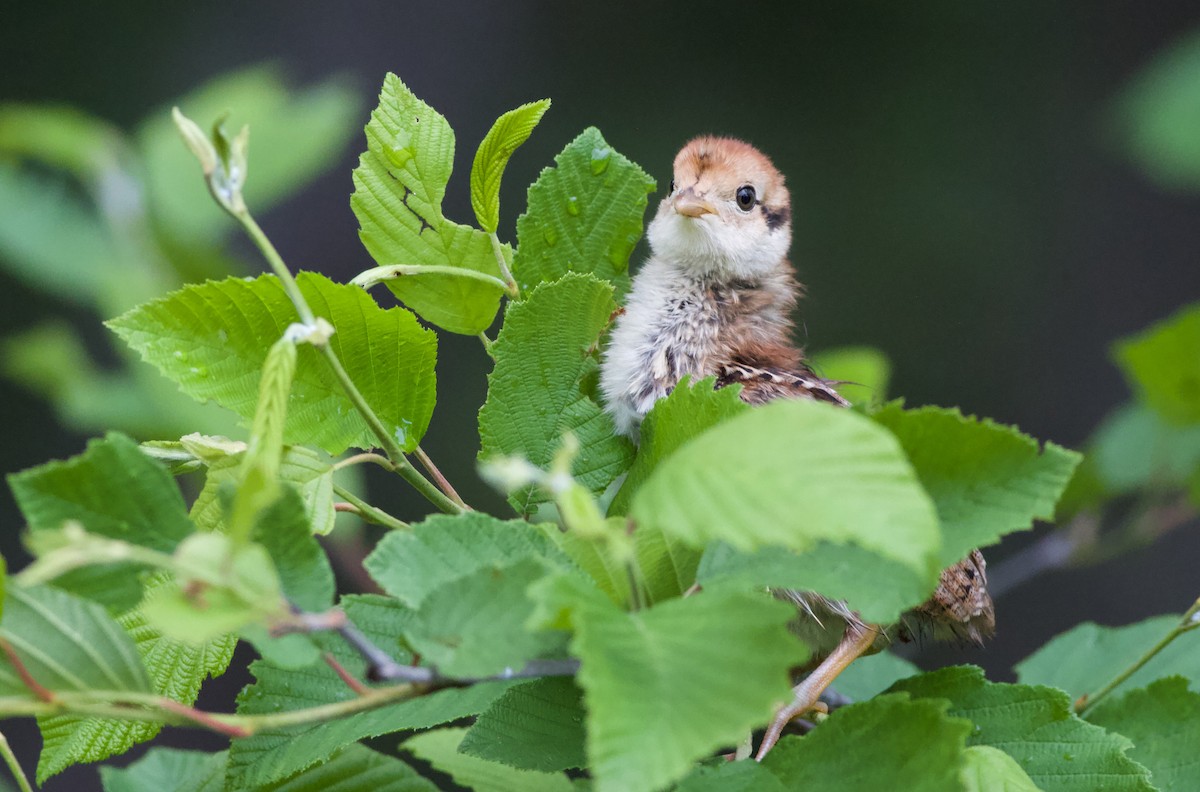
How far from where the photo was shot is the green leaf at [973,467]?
570mm

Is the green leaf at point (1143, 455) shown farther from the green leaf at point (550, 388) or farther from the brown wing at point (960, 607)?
the green leaf at point (550, 388)

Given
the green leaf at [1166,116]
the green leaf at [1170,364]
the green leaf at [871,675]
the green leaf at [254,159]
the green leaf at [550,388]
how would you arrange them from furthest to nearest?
1. the green leaf at [254,159]
2. the green leaf at [1170,364]
3. the green leaf at [871,675]
4. the green leaf at [1166,116]
5. the green leaf at [550,388]

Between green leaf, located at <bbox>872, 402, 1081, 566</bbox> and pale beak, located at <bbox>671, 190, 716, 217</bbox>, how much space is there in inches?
32.5

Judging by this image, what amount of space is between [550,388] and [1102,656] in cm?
69

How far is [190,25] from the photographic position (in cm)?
475

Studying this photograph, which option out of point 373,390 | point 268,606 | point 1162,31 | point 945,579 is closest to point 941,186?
point 1162,31

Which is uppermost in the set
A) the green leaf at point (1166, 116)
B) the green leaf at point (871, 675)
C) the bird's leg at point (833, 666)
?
the green leaf at point (1166, 116)

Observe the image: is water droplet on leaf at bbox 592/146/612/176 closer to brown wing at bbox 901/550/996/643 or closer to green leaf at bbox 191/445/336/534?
green leaf at bbox 191/445/336/534

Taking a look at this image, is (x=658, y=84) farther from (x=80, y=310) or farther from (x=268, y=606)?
(x=268, y=606)

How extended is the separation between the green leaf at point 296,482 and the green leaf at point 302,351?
2 centimetres

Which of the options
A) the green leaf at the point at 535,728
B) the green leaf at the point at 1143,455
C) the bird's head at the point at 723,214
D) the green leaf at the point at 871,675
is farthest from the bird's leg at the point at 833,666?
the green leaf at the point at 1143,455

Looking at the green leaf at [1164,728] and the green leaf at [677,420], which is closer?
the green leaf at [677,420]

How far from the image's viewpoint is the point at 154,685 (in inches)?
29.6

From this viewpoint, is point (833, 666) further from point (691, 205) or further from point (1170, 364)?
point (1170, 364)
